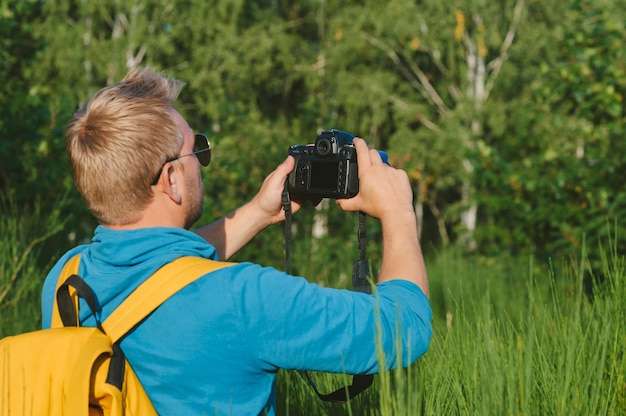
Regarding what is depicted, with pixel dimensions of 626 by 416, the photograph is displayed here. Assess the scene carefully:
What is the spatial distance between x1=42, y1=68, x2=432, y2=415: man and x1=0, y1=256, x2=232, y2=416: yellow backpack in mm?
30

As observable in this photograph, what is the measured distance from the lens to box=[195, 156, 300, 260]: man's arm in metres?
2.19

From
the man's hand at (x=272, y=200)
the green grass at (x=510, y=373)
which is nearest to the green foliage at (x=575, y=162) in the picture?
the green grass at (x=510, y=373)

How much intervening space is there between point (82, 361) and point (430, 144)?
1978 cm

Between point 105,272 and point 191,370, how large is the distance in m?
0.26

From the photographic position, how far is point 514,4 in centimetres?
2042

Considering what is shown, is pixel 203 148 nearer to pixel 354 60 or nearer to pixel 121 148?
pixel 121 148

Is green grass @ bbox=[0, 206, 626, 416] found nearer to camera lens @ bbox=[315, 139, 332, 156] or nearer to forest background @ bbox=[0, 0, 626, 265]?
camera lens @ bbox=[315, 139, 332, 156]

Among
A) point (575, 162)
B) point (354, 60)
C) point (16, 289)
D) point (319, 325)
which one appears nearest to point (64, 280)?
point (319, 325)

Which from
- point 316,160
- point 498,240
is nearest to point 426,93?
point 498,240

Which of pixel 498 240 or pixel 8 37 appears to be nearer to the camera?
pixel 8 37

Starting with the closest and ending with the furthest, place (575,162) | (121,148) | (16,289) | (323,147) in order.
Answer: (121,148) < (323,147) < (16,289) < (575,162)

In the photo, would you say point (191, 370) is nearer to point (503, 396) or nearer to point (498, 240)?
point (503, 396)

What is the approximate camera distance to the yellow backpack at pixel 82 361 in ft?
4.64

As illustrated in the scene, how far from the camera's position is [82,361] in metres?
1.41
